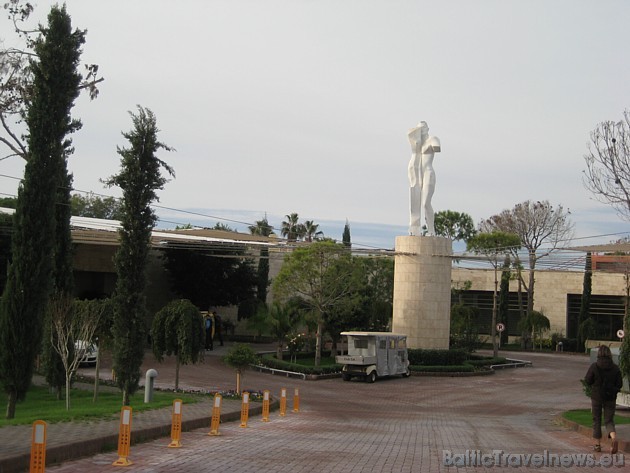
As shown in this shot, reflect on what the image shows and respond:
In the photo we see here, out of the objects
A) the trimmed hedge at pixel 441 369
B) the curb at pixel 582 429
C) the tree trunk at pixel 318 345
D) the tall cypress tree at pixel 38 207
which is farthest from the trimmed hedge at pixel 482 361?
the tall cypress tree at pixel 38 207

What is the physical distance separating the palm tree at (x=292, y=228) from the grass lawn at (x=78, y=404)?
5434 centimetres

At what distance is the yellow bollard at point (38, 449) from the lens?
8.25 m

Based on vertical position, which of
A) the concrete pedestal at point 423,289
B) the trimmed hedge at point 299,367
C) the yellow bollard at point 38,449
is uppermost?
the concrete pedestal at point 423,289

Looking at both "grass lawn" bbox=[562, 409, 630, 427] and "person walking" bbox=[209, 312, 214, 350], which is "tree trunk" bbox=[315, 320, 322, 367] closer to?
"person walking" bbox=[209, 312, 214, 350]

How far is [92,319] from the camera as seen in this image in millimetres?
21297

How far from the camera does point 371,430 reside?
17000 millimetres

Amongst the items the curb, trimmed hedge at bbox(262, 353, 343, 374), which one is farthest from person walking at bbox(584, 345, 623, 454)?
trimmed hedge at bbox(262, 353, 343, 374)

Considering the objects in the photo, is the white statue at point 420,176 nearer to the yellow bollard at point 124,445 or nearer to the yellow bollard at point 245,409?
the yellow bollard at point 245,409

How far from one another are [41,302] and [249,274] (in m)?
35.0

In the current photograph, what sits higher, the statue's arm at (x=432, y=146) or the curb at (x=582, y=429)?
the statue's arm at (x=432, y=146)

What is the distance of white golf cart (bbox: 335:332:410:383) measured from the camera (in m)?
34.0

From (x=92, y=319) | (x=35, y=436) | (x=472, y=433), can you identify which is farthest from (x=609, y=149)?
(x=35, y=436)

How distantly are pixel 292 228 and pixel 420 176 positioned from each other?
3818cm

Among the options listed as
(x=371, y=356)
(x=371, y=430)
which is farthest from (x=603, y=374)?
(x=371, y=356)
